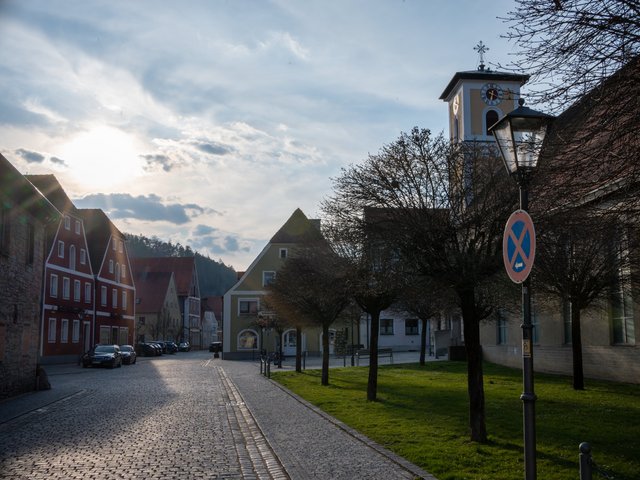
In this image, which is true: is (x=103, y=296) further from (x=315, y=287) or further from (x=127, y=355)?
(x=315, y=287)

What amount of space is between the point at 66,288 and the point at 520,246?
47.0 meters

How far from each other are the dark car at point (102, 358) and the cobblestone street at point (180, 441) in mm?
21551

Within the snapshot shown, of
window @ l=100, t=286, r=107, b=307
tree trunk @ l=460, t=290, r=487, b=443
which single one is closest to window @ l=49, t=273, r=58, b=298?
window @ l=100, t=286, r=107, b=307

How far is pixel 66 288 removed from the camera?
161 feet

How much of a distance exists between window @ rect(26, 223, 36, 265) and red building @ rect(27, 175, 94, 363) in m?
22.5

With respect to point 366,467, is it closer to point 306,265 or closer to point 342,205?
point 342,205

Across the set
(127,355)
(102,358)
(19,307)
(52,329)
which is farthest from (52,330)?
(19,307)

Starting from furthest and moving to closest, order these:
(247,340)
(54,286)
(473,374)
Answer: (247,340)
(54,286)
(473,374)

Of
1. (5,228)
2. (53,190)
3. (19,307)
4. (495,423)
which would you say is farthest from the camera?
(53,190)

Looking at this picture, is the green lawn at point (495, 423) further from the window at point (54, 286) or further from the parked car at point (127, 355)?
the window at point (54, 286)

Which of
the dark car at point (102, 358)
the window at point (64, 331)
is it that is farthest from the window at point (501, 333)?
the window at point (64, 331)

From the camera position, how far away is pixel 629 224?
Answer: 9883mm

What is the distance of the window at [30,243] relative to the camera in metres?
22.9

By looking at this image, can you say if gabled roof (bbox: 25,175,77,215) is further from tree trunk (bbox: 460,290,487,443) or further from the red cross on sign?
the red cross on sign
